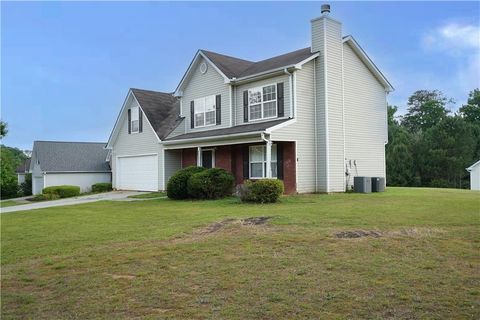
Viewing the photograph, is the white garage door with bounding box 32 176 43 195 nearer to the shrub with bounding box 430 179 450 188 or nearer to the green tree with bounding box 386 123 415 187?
the green tree with bounding box 386 123 415 187

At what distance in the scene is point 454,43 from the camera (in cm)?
1881

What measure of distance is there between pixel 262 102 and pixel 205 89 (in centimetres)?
439

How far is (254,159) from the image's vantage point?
67.9 ft

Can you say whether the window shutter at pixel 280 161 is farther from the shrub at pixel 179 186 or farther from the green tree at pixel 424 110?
the green tree at pixel 424 110

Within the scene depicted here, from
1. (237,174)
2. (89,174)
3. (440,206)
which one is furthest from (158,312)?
(89,174)

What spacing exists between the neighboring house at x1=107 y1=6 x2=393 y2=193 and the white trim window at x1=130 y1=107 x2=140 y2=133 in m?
0.36

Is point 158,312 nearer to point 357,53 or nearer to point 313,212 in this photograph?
point 313,212

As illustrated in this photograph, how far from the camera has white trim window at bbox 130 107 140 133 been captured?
27.3 m

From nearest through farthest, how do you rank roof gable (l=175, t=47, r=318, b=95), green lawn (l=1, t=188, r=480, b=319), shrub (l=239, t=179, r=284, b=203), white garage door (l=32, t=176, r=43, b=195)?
green lawn (l=1, t=188, r=480, b=319)
shrub (l=239, t=179, r=284, b=203)
roof gable (l=175, t=47, r=318, b=95)
white garage door (l=32, t=176, r=43, b=195)

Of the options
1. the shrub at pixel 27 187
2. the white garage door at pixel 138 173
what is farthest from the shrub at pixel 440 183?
the shrub at pixel 27 187

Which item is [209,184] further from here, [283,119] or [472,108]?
[472,108]

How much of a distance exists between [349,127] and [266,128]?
17.7 feet

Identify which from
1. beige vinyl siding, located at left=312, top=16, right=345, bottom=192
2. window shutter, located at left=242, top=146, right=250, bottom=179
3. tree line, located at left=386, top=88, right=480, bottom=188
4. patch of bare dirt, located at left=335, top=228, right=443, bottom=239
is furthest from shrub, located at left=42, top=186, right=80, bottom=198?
tree line, located at left=386, top=88, right=480, bottom=188

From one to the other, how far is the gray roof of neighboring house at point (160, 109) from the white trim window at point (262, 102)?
19.1 ft
